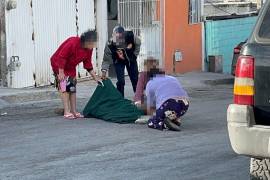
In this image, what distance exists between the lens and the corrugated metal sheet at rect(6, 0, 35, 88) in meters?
13.3

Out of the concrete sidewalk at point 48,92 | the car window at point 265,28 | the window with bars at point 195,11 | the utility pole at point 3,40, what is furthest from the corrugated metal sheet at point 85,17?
the car window at point 265,28

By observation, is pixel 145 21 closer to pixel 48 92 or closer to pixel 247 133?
pixel 48 92

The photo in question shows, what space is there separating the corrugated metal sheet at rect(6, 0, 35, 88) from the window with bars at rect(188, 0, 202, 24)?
19.1 ft

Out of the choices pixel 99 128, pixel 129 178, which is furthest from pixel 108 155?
pixel 99 128

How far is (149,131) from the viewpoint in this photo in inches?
379

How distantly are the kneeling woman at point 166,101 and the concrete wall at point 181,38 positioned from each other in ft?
24.3

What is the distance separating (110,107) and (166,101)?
1.39m

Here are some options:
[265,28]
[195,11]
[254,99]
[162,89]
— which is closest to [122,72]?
[162,89]

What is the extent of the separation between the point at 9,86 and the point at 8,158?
569 cm

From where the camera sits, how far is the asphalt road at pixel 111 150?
716 centimetres

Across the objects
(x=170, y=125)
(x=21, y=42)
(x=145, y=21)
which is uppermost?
(x=145, y=21)

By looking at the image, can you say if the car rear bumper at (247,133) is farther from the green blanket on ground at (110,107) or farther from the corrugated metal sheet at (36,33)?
the corrugated metal sheet at (36,33)

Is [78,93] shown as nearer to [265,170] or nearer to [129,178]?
[129,178]

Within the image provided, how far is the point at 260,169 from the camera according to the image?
237 inches
